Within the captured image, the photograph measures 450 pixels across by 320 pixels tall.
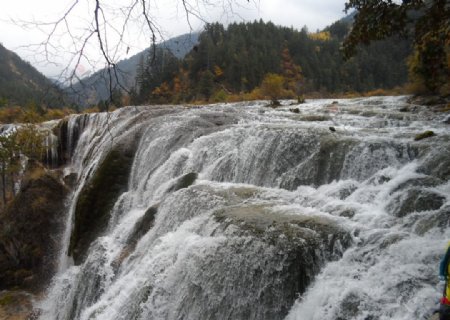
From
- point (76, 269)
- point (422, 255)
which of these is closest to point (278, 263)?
point (422, 255)

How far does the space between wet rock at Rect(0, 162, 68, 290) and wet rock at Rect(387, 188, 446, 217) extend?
1266cm

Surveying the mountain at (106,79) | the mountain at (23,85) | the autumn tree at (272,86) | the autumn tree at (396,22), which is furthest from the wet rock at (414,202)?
the autumn tree at (272,86)

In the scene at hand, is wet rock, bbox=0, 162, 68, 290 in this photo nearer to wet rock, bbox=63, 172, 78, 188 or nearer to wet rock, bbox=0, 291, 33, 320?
wet rock, bbox=0, 291, 33, 320

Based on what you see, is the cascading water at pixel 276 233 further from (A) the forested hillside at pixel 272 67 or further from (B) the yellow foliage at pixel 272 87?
(A) the forested hillside at pixel 272 67

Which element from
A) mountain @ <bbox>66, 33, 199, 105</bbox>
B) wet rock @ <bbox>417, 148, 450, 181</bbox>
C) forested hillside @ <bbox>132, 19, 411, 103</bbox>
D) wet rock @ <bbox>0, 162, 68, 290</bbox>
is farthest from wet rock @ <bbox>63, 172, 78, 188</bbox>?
forested hillside @ <bbox>132, 19, 411, 103</bbox>

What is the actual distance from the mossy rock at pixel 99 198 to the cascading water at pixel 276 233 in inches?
11.4

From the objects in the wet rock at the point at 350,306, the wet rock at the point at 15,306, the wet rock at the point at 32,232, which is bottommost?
the wet rock at the point at 15,306

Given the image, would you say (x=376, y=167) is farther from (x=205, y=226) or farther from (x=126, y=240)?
(x=126, y=240)

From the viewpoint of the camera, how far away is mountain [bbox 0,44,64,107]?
8.39ft

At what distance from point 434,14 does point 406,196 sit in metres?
2.81

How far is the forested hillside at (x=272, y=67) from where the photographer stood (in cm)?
6312

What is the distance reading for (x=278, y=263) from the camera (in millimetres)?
5336

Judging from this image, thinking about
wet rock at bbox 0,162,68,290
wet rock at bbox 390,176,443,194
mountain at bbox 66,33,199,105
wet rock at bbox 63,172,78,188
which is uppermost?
mountain at bbox 66,33,199,105

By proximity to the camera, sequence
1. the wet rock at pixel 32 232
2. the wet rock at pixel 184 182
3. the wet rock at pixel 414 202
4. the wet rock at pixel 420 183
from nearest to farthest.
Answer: the wet rock at pixel 414 202 < the wet rock at pixel 420 183 < the wet rock at pixel 184 182 < the wet rock at pixel 32 232
